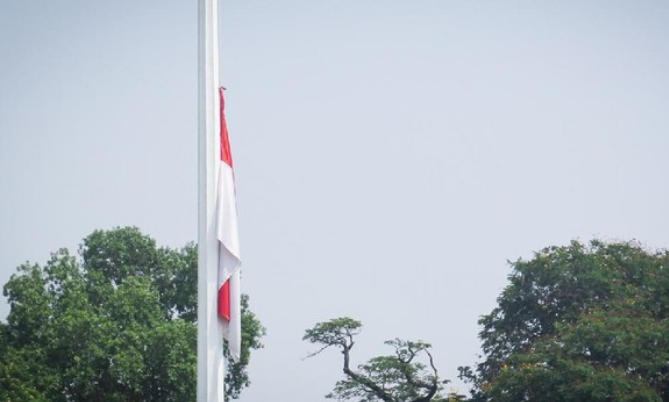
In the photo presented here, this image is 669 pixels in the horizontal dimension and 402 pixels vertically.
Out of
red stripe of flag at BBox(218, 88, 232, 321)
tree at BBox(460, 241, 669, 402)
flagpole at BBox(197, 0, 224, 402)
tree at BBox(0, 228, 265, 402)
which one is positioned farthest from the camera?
tree at BBox(0, 228, 265, 402)

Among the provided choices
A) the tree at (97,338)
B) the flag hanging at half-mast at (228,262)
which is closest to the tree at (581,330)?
the tree at (97,338)

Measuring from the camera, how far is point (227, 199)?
333 inches

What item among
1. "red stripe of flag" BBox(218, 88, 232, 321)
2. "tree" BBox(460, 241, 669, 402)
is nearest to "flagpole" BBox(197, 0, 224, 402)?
"red stripe of flag" BBox(218, 88, 232, 321)

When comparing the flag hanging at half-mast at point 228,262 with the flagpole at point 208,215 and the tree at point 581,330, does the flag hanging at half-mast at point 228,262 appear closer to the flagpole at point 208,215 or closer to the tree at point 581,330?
the flagpole at point 208,215

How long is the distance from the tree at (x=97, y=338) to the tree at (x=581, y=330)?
5715mm

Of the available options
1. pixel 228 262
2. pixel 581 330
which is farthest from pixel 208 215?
pixel 581 330

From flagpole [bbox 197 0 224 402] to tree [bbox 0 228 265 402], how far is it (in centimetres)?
1151

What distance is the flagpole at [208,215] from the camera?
8117 mm

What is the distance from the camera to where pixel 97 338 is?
66.6 ft

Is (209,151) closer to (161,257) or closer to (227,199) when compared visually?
(227,199)

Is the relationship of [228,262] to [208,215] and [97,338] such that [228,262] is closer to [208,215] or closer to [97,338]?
[208,215]

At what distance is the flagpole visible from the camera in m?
8.12

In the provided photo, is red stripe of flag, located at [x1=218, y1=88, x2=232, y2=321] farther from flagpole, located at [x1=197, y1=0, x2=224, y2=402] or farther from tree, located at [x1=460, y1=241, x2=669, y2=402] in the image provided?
tree, located at [x1=460, y1=241, x2=669, y2=402]

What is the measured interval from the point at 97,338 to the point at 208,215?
1268cm
